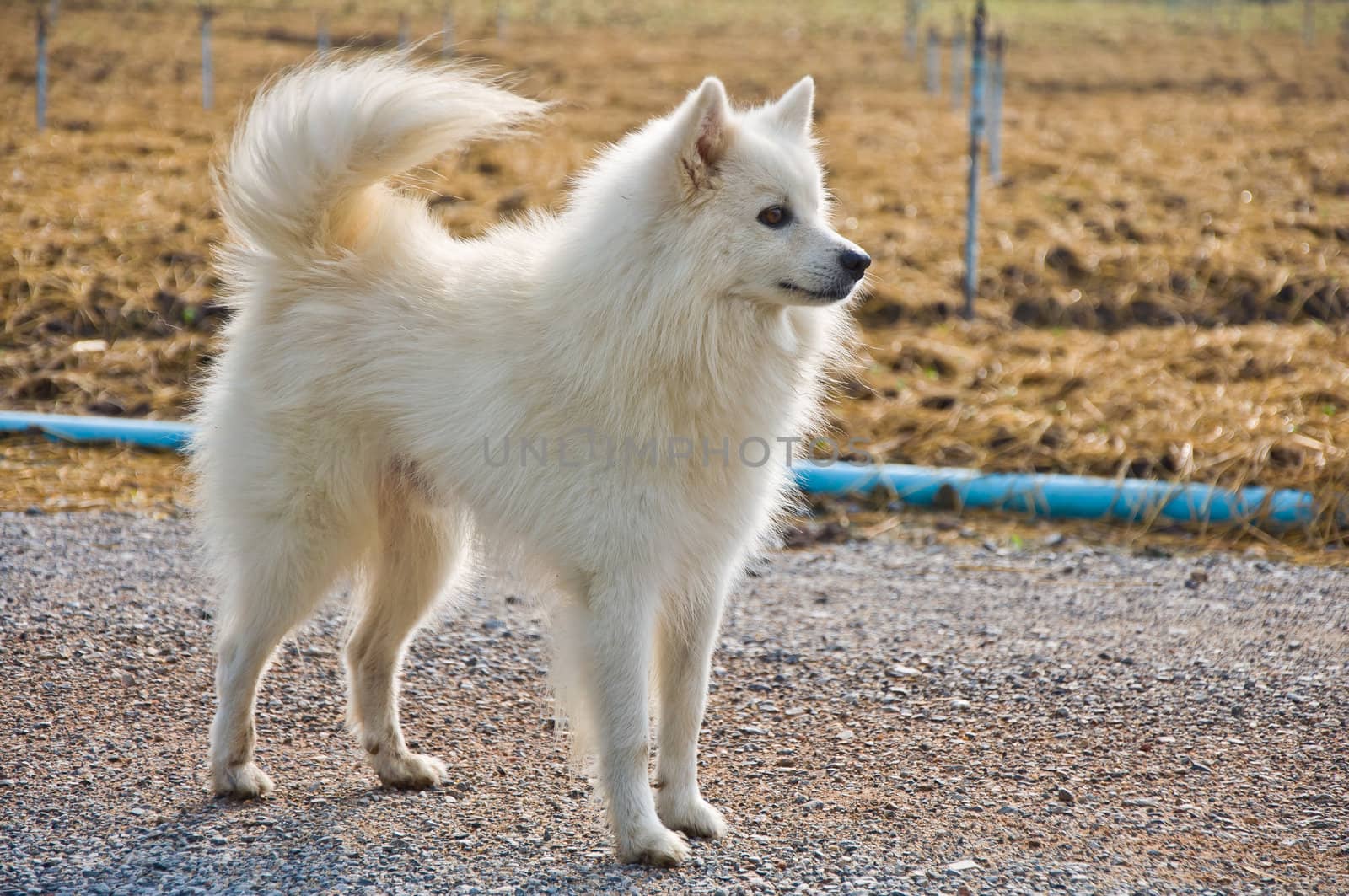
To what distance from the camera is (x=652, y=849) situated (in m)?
3.00

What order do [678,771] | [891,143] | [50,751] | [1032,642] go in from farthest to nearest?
[891,143] → [1032,642] → [50,751] → [678,771]

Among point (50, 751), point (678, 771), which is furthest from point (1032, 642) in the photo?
point (50, 751)

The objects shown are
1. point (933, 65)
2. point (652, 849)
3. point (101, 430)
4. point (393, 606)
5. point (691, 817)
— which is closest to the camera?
point (652, 849)

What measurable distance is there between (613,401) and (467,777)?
125 cm

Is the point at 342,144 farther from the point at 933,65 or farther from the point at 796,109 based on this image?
the point at 933,65

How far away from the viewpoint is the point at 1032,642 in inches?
177

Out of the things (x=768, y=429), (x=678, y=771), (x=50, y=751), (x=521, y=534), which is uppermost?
(x=768, y=429)

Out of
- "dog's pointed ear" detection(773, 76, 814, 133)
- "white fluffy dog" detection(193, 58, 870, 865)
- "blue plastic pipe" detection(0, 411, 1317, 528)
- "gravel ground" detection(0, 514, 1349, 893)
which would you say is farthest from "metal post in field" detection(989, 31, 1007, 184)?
"white fluffy dog" detection(193, 58, 870, 865)

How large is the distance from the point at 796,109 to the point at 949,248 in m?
6.90

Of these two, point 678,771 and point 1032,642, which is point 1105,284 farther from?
point 678,771

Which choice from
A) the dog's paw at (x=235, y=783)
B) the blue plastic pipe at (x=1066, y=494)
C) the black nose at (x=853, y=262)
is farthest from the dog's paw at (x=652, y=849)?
the blue plastic pipe at (x=1066, y=494)

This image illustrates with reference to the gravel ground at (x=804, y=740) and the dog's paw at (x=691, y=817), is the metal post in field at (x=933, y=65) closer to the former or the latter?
the gravel ground at (x=804, y=740)

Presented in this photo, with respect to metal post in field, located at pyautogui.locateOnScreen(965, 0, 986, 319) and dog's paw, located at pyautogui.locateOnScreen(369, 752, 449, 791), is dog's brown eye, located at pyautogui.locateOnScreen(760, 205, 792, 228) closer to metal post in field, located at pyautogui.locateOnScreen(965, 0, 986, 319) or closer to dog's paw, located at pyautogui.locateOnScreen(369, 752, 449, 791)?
dog's paw, located at pyautogui.locateOnScreen(369, 752, 449, 791)

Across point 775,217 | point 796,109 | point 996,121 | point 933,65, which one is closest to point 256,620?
point 775,217
